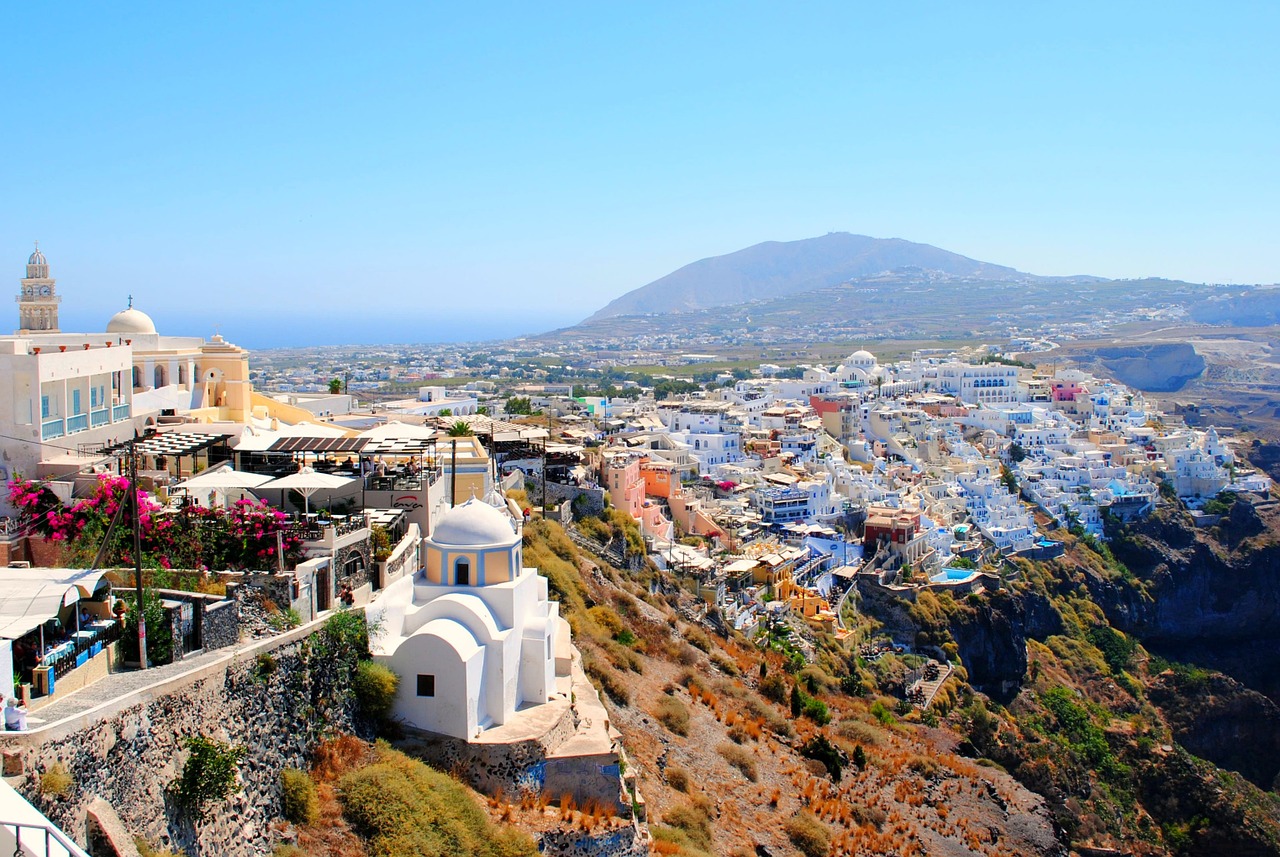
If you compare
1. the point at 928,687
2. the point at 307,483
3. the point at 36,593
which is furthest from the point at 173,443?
the point at 928,687

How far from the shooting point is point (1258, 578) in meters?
52.6

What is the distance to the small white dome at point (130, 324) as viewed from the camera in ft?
73.8

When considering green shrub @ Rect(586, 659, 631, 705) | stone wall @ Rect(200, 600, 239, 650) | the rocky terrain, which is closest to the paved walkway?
stone wall @ Rect(200, 600, 239, 650)

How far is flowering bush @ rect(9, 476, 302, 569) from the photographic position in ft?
39.0

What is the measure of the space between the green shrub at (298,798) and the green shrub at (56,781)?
2.61 meters

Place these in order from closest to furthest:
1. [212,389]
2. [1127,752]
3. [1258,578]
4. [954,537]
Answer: [212,389] < [1127,752] < [954,537] < [1258,578]

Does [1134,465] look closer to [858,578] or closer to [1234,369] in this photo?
[858,578]

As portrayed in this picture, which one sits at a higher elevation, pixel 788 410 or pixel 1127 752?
pixel 788 410

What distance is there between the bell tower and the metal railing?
22581 millimetres

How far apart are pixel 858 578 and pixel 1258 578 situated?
26.6 m

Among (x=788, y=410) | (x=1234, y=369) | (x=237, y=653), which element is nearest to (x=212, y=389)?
(x=237, y=653)

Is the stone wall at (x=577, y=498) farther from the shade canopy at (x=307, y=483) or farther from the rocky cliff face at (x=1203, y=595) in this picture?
the rocky cliff face at (x=1203, y=595)

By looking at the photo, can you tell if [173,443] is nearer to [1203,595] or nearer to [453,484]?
[453,484]

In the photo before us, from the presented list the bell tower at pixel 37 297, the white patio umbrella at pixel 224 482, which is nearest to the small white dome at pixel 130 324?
the bell tower at pixel 37 297
